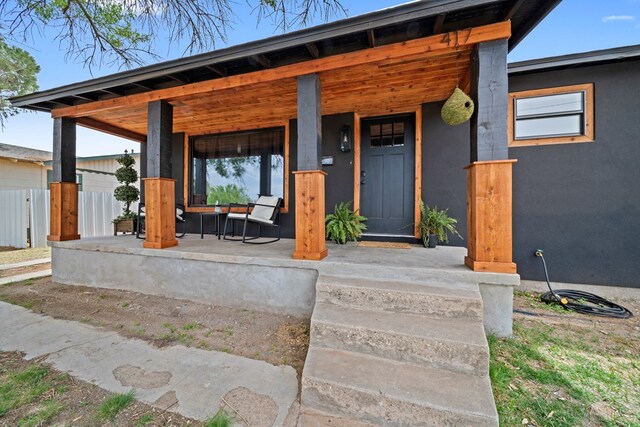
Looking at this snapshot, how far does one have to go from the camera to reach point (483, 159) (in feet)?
7.34

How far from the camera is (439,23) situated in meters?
A: 2.29


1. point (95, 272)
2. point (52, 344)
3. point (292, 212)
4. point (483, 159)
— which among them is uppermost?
point (483, 159)

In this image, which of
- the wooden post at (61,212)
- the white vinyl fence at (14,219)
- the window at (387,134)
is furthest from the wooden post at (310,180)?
the white vinyl fence at (14,219)

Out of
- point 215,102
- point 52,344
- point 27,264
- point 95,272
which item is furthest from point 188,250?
point 27,264

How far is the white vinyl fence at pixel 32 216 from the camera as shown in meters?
6.86

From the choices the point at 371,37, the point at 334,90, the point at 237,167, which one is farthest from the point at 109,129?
the point at 371,37

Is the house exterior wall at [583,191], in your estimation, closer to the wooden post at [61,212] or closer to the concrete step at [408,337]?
the concrete step at [408,337]

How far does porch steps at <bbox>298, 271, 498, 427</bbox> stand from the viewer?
1.39 m

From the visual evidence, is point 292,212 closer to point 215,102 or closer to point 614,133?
point 215,102

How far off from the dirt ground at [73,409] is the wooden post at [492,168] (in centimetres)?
248

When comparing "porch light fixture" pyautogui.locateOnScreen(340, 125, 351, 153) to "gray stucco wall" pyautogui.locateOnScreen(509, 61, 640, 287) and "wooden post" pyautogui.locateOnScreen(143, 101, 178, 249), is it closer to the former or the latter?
"gray stucco wall" pyautogui.locateOnScreen(509, 61, 640, 287)

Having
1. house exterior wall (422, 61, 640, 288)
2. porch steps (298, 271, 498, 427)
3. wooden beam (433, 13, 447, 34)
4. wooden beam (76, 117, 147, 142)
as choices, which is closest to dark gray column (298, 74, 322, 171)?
wooden beam (433, 13, 447, 34)

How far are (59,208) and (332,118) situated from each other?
4628mm

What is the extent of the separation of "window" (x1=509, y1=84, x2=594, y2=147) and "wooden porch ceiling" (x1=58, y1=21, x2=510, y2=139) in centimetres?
111
